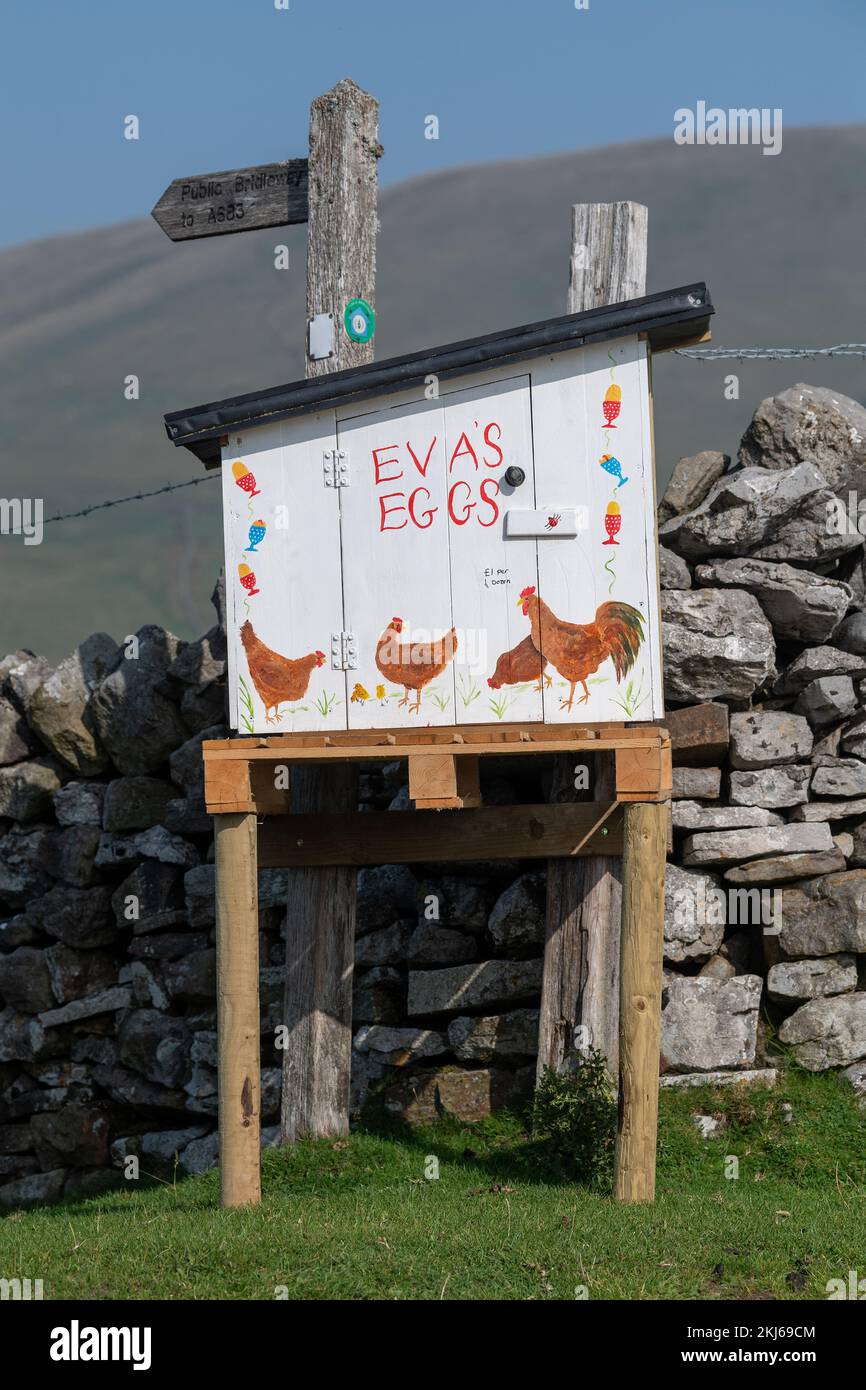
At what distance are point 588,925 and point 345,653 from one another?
253 centimetres

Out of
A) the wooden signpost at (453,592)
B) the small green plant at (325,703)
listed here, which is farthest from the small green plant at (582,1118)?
the small green plant at (325,703)

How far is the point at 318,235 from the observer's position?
31.9 ft

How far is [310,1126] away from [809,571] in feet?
16.8

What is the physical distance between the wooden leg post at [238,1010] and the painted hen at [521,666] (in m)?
1.68

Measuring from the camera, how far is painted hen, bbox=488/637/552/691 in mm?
7961

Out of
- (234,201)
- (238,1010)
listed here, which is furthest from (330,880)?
(234,201)

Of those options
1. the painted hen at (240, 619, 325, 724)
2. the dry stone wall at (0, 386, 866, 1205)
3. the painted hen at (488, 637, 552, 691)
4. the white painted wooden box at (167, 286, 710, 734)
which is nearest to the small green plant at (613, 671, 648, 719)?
the white painted wooden box at (167, 286, 710, 734)

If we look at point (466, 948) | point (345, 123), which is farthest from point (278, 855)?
point (345, 123)

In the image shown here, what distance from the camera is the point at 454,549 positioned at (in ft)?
26.5

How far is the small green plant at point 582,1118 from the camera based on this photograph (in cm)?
855

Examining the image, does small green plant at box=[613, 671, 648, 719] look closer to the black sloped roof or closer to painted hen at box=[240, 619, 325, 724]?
painted hen at box=[240, 619, 325, 724]

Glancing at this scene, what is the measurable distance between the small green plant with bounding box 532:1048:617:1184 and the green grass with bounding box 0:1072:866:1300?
166 mm
